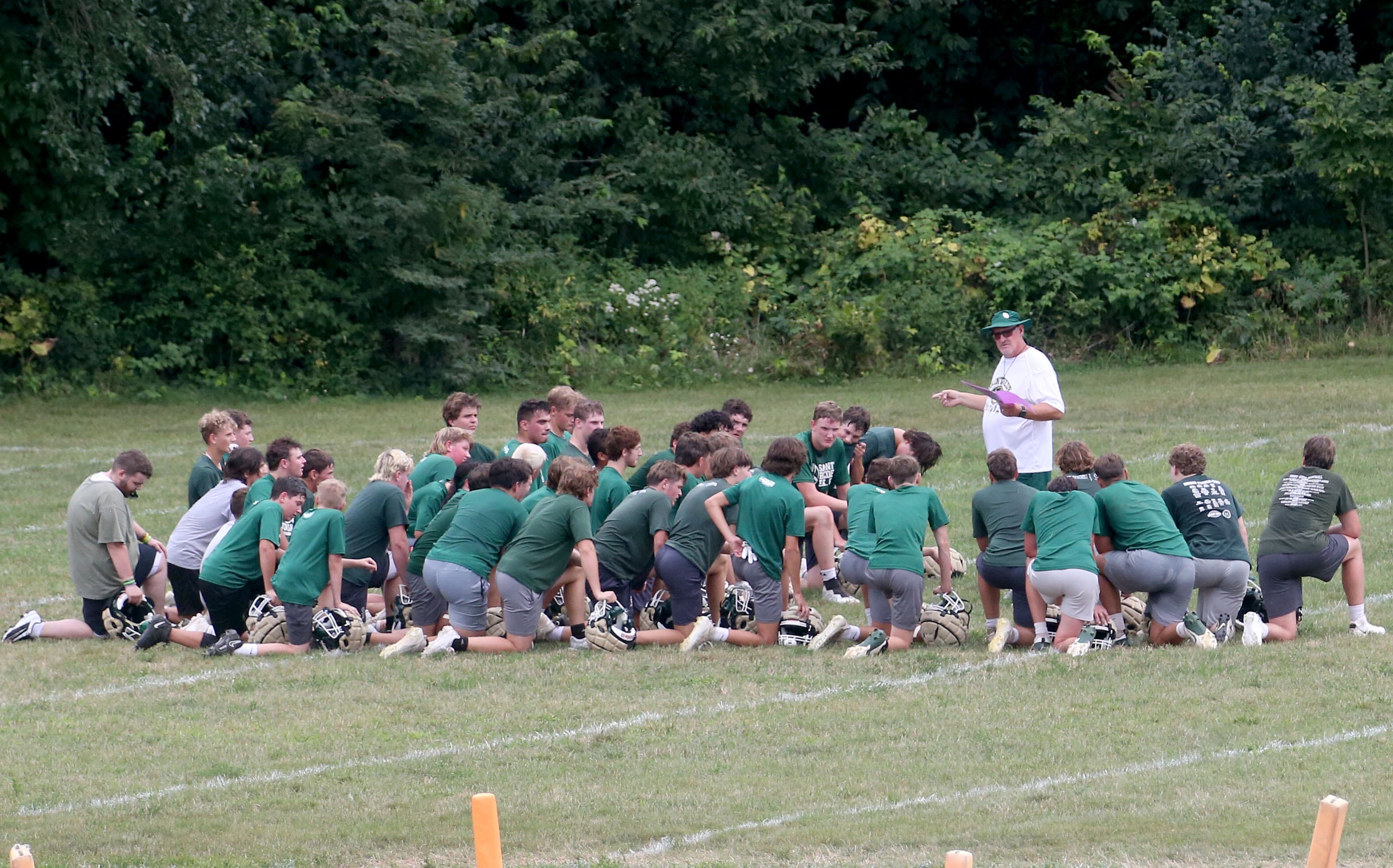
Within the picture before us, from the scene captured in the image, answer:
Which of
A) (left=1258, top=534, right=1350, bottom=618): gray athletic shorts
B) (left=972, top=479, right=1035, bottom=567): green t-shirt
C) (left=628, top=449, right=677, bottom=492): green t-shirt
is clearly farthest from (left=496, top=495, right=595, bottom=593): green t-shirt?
(left=1258, top=534, right=1350, bottom=618): gray athletic shorts

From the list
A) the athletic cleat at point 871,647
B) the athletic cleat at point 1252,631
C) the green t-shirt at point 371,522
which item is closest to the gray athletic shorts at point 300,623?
the green t-shirt at point 371,522

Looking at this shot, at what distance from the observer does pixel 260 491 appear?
37.5ft

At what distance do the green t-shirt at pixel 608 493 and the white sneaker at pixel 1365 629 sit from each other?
4.69m

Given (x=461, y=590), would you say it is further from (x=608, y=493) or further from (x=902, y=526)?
(x=902, y=526)

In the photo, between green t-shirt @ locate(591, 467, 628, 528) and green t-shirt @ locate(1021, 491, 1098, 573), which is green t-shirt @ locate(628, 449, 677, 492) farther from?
green t-shirt @ locate(1021, 491, 1098, 573)

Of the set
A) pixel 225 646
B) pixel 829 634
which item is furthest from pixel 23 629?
pixel 829 634

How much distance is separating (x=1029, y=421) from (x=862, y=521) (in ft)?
4.84

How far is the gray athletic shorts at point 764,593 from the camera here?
1074 centimetres

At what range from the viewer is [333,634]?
1069cm

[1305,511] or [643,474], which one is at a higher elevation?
[643,474]

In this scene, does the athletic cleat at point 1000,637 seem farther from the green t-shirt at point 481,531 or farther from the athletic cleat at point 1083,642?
the green t-shirt at point 481,531

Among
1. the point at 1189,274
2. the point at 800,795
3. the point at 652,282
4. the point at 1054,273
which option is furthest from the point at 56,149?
the point at 800,795

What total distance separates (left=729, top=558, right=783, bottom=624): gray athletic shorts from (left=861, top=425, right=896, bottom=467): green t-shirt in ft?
8.22

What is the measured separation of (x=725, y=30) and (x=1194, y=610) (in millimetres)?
21350
